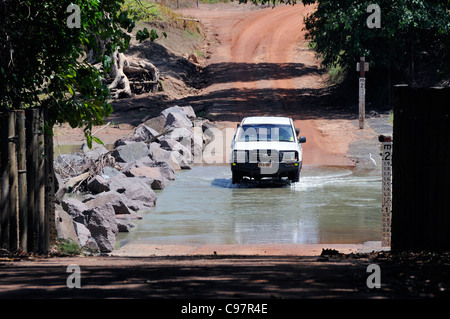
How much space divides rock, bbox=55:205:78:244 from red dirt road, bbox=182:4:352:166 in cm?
1282

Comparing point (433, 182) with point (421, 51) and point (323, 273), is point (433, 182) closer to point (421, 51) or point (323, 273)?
point (323, 273)

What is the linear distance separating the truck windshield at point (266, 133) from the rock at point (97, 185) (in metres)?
3.83

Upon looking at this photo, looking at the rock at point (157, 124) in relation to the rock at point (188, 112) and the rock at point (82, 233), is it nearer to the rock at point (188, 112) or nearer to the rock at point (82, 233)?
the rock at point (188, 112)

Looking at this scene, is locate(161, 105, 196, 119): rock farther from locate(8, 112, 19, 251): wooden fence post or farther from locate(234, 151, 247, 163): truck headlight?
locate(8, 112, 19, 251): wooden fence post

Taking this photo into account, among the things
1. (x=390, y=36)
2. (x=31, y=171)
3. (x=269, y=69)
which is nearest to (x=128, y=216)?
(x=31, y=171)

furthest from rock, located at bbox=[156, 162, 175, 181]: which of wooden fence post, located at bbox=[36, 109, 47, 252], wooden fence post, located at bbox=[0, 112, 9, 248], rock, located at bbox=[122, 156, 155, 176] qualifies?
wooden fence post, located at bbox=[0, 112, 9, 248]

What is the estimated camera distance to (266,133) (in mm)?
19609

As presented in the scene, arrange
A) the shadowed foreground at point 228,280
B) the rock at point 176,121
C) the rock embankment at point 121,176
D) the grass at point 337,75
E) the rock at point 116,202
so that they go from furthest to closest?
the grass at point 337,75 < the rock at point 176,121 < the rock at point 116,202 < the rock embankment at point 121,176 < the shadowed foreground at point 228,280

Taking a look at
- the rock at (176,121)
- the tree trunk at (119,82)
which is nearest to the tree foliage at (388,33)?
the rock at (176,121)

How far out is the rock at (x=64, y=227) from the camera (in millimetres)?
11445

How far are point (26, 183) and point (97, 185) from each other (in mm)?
8637

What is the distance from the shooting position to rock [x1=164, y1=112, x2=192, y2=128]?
87.5ft

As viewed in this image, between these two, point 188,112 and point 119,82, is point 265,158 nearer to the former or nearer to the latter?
point 188,112
